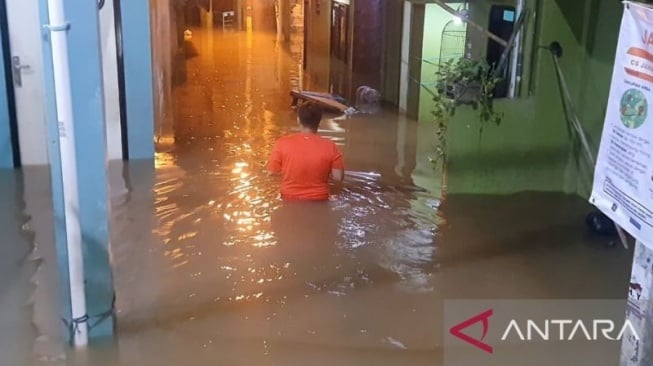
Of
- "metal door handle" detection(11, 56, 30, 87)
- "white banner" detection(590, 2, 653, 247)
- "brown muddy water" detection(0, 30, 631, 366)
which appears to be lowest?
"brown muddy water" detection(0, 30, 631, 366)

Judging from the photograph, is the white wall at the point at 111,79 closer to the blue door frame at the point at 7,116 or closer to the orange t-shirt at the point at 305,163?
the blue door frame at the point at 7,116

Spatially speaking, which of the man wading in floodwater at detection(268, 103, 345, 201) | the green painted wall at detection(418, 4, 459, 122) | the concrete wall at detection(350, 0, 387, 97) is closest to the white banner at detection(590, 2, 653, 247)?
the man wading in floodwater at detection(268, 103, 345, 201)

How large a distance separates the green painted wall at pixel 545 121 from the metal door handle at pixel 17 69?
141 inches

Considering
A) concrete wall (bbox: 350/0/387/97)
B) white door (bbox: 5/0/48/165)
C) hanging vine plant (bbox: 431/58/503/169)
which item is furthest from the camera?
concrete wall (bbox: 350/0/387/97)

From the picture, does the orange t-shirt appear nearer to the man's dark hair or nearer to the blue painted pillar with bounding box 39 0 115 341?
the man's dark hair

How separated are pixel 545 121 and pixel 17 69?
4331 millimetres

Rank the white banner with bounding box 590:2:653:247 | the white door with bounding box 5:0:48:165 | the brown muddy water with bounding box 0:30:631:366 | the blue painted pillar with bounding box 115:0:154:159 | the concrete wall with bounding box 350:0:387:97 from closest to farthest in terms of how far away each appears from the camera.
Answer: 1. the white banner with bounding box 590:2:653:247
2. the brown muddy water with bounding box 0:30:631:366
3. the white door with bounding box 5:0:48:165
4. the blue painted pillar with bounding box 115:0:154:159
5. the concrete wall with bounding box 350:0:387:97

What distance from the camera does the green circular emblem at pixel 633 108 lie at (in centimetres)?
269

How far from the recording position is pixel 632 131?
2.75 m

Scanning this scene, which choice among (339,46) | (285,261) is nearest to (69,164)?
(285,261)

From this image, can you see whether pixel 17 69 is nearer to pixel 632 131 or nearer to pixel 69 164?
pixel 69 164

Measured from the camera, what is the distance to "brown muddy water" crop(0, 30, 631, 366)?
3.74 metres

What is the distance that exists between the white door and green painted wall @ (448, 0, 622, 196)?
345 cm

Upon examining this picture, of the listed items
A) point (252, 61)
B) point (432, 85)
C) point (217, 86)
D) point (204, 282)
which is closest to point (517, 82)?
point (432, 85)
